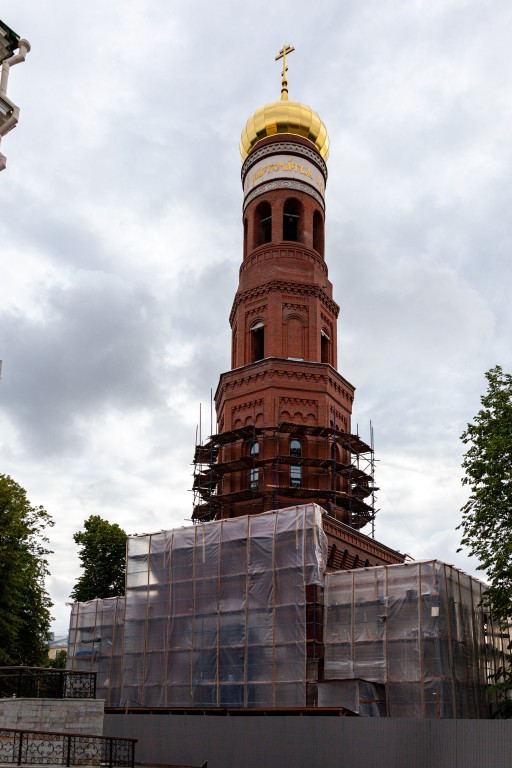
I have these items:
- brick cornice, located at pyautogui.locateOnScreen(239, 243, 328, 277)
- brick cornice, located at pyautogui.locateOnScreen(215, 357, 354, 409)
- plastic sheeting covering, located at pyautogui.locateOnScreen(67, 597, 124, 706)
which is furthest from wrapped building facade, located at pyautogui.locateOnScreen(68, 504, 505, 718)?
brick cornice, located at pyautogui.locateOnScreen(239, 243, 328, 277)

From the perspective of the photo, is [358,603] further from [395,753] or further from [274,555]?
[395,753]

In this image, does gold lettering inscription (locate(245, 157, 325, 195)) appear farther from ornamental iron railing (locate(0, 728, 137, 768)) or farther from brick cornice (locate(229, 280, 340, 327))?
ornamental iron railing (locate(0, 728, 137, 768))

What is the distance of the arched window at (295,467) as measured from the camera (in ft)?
112

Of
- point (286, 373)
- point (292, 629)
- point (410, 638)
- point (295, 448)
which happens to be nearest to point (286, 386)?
point (286, 373)

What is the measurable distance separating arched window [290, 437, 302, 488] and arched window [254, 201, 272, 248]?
10416 mm

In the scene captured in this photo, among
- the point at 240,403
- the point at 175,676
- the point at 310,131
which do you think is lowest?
the point at 175,676

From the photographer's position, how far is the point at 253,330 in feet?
125

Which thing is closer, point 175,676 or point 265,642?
point 265,642

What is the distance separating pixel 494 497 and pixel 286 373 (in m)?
12.0

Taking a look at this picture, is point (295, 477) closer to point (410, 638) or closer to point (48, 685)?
point (410, 638)

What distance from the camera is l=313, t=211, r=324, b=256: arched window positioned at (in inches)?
1602

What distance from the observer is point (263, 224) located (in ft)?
134

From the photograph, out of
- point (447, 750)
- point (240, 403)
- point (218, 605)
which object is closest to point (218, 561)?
point (218, 605)

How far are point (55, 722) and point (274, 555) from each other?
948cm
